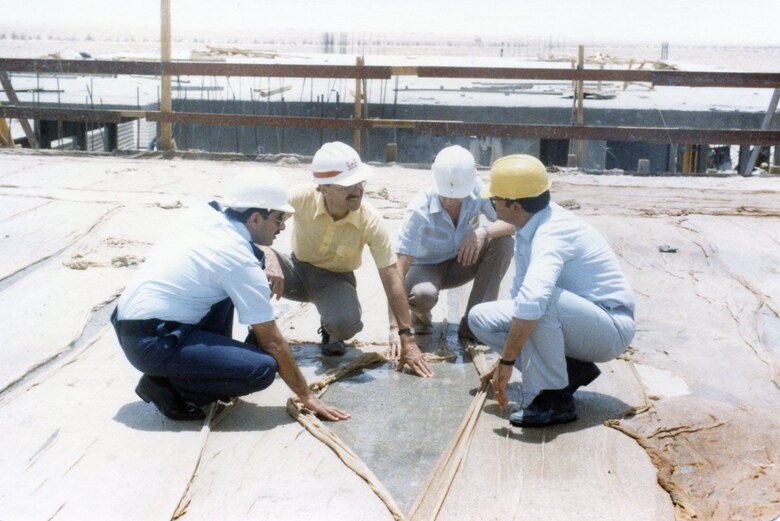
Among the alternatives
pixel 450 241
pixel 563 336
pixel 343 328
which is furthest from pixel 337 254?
pixel 563 336

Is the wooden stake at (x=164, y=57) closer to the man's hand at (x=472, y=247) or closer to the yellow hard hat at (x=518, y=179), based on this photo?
the man's hand at (x=472, y=247)

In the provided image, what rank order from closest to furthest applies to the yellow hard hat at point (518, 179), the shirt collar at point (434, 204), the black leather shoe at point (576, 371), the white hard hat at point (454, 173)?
the yellow hard hat at point (518, 179)
the black leather shoe at point (576, 371)
the white hard hat at point (454, 173)
the shirt collar at point (434, 204)

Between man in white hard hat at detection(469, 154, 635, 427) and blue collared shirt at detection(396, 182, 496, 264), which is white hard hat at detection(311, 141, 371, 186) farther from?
man in white hard hat at detection(469, 154, 635, 427)

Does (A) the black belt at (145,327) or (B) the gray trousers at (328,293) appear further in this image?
(B) the gray trousers at (328,293)

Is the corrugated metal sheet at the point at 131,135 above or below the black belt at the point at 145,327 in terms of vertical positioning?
below

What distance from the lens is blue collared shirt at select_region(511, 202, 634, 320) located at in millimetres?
3016

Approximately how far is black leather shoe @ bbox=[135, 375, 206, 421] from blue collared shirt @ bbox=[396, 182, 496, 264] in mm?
1269

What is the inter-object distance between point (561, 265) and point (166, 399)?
4.99ft

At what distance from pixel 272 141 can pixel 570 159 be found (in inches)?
230

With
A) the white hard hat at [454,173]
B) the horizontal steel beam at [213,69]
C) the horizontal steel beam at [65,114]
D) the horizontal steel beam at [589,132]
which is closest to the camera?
the white hard hat at [454,173]

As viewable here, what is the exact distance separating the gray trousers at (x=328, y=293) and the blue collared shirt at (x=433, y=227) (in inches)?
12.3

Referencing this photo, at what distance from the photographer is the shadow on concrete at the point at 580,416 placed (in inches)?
124

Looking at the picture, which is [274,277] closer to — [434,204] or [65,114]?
[434,204]

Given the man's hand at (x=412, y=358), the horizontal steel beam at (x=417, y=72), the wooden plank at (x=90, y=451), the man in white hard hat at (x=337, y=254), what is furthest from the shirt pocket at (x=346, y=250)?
the horizontal steel beam at (x=417, y=72)
